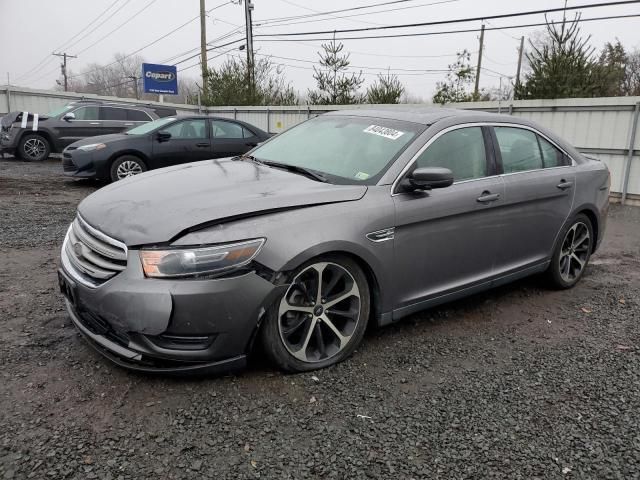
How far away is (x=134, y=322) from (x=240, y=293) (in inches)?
21.0

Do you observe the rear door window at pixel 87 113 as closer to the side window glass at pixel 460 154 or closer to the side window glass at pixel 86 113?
the side window glass at pixel 86 113

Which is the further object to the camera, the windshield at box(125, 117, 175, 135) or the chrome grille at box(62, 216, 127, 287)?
the windshield at box(125, 117, 175, 135)

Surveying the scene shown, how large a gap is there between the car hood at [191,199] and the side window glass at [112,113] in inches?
443

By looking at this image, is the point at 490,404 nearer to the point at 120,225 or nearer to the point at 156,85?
the point at 120,225

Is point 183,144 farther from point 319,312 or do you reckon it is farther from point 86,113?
point 319,312

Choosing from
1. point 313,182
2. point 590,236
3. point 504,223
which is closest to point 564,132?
point 590,236

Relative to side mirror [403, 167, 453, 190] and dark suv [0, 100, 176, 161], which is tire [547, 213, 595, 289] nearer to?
side mirror [403, 167, 453, 190]

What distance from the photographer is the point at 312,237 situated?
111 inches

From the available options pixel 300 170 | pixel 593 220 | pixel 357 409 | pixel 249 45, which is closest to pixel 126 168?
pixel 300 170

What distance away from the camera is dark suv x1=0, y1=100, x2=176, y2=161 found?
12797mm

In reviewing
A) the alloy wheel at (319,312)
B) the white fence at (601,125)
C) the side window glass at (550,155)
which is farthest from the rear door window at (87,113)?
the alloy wheel at (319,312)

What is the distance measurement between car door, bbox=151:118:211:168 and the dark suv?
14.3ft

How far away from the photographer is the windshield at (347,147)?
342cm

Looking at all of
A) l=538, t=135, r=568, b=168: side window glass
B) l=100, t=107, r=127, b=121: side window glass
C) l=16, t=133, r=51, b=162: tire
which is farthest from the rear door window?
l=538, t=135, r=568, b=168: side window glass
